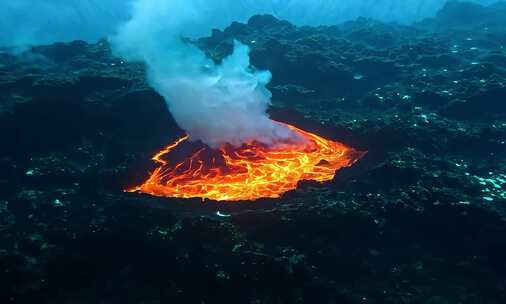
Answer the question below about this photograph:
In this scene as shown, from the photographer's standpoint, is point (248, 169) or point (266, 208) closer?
point (266, 208)

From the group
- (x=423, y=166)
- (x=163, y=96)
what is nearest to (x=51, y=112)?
(x=163, y=96)

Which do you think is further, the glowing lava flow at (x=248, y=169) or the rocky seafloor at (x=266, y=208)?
the glowing lava flow at (x=248, y=169)

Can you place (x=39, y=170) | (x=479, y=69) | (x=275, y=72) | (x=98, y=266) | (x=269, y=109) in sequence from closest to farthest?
(x=98, y=266) → (x=39, y=170) → (x=269, y=109) → (x=479, y=69) → (x=275, y=72)

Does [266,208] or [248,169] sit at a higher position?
[248,169]

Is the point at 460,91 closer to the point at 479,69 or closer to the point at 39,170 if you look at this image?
the point at 479,69
